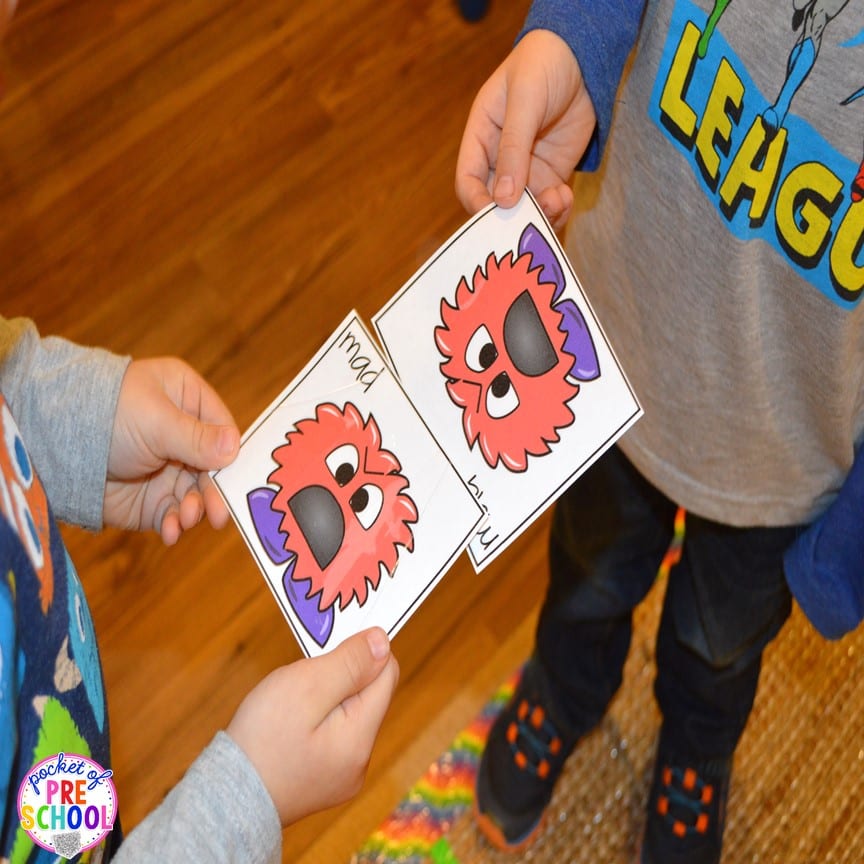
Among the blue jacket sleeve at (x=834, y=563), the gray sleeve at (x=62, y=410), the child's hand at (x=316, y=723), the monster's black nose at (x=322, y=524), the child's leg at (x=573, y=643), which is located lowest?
the child's leg at (x=573, y=643)

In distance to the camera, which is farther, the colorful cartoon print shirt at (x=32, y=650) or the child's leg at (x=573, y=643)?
the child's leg at (x=573, y=643)

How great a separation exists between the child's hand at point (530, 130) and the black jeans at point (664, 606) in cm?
27

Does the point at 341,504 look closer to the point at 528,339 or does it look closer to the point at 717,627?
the point at 528,339

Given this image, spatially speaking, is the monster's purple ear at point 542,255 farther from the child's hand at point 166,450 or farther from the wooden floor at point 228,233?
the wooden floor at point 228,233

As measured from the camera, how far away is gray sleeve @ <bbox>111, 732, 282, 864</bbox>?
0.58 metres

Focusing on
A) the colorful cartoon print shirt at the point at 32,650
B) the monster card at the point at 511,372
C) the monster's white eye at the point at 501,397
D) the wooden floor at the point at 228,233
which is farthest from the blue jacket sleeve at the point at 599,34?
the wooden floor at the point at 228,233

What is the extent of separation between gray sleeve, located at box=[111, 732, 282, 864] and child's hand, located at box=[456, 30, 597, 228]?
40cm

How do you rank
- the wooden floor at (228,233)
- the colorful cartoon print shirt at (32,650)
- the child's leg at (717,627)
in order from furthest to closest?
the wooden floor at (228,233), the child's leg at (717,627), the colorful cartoon print shirt at (32,650)

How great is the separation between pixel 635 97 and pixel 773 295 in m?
0.18

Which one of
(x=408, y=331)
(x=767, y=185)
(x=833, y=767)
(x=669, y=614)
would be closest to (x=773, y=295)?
(x=767, y=185)

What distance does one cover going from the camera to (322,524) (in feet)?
2.26

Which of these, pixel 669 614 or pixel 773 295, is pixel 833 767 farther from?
pixel 773 295

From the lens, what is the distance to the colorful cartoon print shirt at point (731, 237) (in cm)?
62

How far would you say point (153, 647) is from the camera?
1216 millimetres
